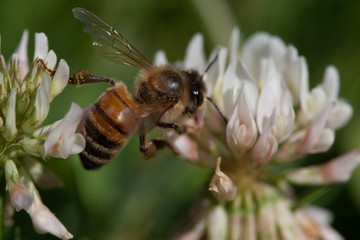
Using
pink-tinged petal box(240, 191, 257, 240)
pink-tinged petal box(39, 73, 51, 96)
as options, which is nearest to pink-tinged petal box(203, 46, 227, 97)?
pink-tinged petal box(240, 191, 257, 240)

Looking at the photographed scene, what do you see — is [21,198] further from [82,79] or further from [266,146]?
[266,146]

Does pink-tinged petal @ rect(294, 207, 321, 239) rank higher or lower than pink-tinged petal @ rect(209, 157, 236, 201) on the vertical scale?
lower

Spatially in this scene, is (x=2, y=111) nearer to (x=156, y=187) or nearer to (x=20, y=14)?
(x=156, y=187)

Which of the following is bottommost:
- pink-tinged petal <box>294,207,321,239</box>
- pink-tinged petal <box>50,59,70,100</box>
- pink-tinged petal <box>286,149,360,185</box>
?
pink-tinged petal <box>294,207,321,239</box>

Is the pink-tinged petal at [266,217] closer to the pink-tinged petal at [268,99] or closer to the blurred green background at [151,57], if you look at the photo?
the pink-tinged petal at [268,99]

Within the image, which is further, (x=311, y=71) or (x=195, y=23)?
(x=195, y=23)

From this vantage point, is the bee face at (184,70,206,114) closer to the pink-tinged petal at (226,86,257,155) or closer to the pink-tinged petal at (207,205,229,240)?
the pink-tinged petal at (226,86,257,155)

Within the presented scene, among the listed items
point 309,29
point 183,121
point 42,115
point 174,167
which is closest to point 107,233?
point 174,167

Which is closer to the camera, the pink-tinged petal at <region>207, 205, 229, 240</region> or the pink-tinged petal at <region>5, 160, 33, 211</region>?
the pink-tinged petal at <region>5, 160, 33, 211</region>
